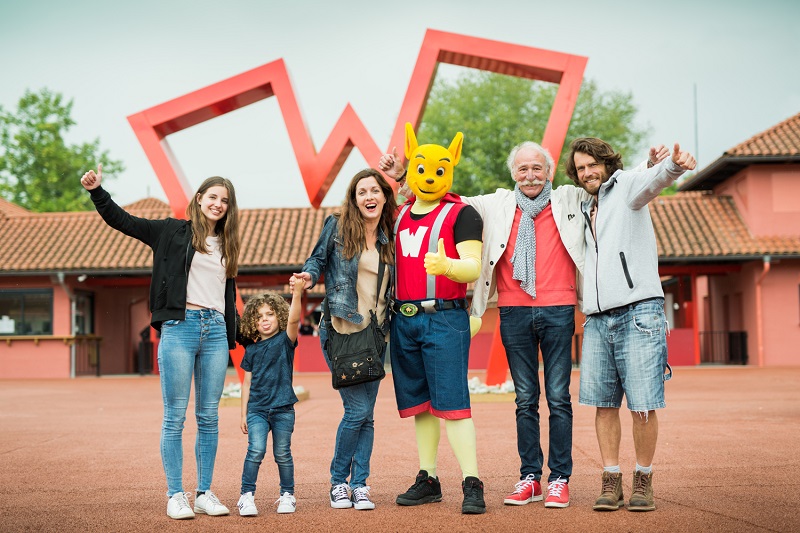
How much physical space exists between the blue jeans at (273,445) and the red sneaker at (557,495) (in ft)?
4.44

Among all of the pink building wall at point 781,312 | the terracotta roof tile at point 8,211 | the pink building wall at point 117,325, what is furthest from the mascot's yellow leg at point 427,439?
the terracotta roof tile at point 8,211

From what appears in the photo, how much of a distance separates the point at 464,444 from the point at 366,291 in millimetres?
967

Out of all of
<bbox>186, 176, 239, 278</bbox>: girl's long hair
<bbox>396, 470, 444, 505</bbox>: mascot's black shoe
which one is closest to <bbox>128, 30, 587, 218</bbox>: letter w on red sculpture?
<bbox>186, 176, 239, 278</bbox>: girl's long hair

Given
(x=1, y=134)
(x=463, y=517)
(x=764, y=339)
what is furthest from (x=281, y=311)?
(x=1, y=134)

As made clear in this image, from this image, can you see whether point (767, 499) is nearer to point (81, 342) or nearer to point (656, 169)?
point (656, 169)

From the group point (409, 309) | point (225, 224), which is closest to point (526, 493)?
point (409, 309)

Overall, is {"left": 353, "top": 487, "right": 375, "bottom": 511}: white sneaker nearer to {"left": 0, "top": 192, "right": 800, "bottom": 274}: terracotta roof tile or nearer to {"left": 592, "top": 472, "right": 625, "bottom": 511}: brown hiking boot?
{"left": 592, "top": 472, "right": 625, "bottom": 511}: brown hiking boot

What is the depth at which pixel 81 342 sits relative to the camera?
22281mm

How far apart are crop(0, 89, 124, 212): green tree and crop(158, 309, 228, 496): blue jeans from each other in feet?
115

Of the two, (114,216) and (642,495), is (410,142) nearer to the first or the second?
(114,216)

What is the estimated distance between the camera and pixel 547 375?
15.2 ft

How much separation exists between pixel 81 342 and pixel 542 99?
2335cm

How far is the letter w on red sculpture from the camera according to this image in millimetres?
10156

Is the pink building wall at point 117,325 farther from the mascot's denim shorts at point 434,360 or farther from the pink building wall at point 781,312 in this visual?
the mascot's denim shorts at point 434,360
